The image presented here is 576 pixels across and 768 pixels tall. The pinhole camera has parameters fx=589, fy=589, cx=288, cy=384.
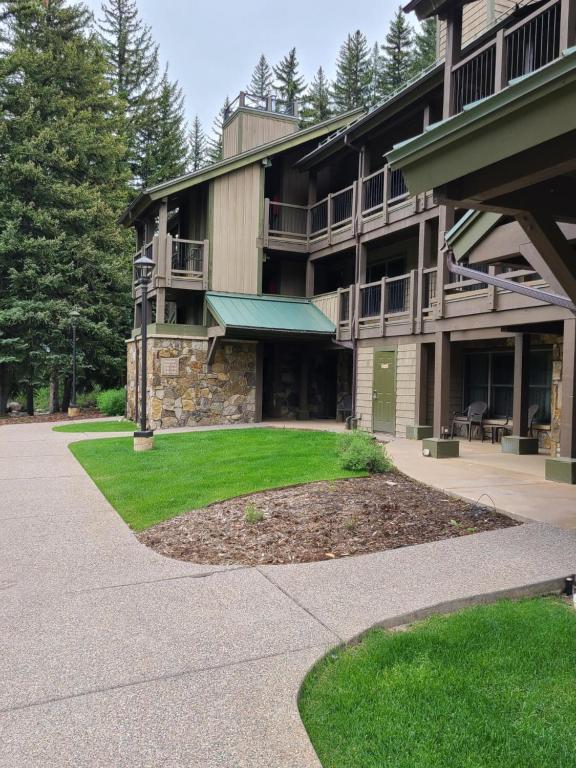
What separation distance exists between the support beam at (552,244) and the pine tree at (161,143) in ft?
104

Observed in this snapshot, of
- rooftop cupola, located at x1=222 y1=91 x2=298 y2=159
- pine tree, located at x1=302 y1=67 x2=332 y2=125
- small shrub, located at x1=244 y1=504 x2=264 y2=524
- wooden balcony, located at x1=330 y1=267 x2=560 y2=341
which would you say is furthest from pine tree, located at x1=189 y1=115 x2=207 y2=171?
small shrub, located at x1=244 y1=504 x2=264 y2=524

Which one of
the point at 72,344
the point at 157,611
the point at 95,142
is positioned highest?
the point at 95,142

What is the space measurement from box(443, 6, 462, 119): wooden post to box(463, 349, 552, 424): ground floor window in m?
5.27

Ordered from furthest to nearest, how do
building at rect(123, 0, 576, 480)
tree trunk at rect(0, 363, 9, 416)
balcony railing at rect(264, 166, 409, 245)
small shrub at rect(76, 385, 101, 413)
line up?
small shrub at rect(76, 385, 101, 413), tree trunk at rect(0, 363, 9, 416), balcony railing at rect(264, 166, 409, 245), building at rect(123, 0, 576, 480)

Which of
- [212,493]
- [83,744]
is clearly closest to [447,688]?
[83,744]

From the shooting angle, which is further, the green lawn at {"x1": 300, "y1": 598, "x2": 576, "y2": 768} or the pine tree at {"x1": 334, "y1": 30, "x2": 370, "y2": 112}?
the pine tree at {"x1": 334, "y1": 30, "x2": 370, "y2": 112}

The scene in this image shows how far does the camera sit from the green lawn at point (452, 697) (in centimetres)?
243

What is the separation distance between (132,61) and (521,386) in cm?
3437

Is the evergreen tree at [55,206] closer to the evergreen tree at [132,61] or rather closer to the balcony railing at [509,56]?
the evergreen tree at [132,61]

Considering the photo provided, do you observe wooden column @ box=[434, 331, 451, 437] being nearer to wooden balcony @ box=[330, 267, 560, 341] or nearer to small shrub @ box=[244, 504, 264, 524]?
wooden balcony @ box=[330, 267, 560, 341]

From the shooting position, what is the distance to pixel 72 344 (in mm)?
24109

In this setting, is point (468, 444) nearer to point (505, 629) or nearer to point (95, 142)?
point (505, 629)

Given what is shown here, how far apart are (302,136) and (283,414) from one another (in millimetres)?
8652

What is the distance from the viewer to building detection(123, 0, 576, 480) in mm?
10891
